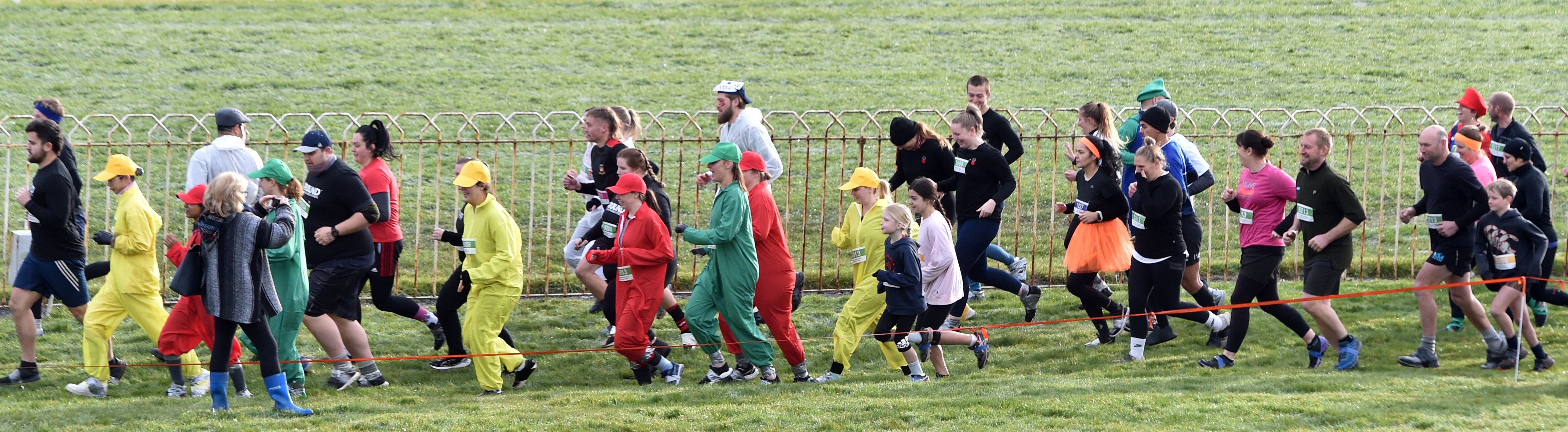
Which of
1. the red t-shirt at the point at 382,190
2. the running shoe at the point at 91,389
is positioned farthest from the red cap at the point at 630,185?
the running shoe at the point at 91,389

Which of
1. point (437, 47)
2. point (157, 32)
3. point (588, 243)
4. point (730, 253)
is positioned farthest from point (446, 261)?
point (157, 32)

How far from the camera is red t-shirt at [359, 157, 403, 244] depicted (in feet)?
26.6

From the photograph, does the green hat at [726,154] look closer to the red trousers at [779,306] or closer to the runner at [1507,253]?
the red trousers at [779,306]

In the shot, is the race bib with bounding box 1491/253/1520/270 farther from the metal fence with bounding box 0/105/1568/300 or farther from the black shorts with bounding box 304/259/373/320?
the black shorts with bounding box 304/259/373/320

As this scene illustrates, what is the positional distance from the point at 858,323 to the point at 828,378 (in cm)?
35

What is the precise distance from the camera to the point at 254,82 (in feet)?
63.0

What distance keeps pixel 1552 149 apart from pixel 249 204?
544 inches

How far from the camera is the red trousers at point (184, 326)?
7273 millimetres

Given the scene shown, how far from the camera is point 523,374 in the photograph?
7949 mm

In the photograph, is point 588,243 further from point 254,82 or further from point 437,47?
point 437,47

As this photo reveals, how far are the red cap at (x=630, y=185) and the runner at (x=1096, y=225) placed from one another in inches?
105

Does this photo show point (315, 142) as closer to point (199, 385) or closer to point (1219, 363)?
point (199, 385)

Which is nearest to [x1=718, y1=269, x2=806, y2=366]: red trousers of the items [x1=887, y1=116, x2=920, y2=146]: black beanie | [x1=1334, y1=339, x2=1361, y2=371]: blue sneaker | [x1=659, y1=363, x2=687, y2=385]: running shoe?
[x1=659, y1=363, x2=687, y2=385]: running shoe

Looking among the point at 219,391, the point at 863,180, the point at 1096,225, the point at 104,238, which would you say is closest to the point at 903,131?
the point at 863,180
